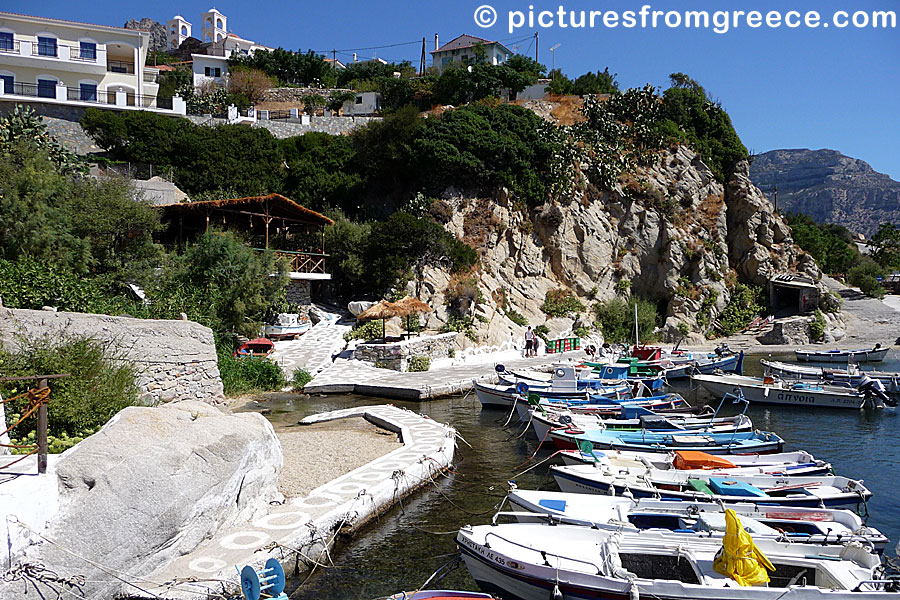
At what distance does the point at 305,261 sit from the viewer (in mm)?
31234

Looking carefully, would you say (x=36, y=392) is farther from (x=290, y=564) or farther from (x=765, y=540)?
(x=765, y=540)

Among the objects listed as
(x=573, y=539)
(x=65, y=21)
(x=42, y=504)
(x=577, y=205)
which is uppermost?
(x=65, y=21)

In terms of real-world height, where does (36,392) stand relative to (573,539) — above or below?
above

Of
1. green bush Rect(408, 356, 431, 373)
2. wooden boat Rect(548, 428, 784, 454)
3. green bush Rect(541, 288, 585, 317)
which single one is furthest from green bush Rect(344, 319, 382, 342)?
wooden boat Rect(548, 428, 784, 454)

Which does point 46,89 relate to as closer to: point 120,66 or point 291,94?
point 120,66

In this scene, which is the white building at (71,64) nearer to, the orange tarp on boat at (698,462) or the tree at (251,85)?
the tree at (251,85)

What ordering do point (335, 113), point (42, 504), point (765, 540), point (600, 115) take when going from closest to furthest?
point (42, 504) < point (765, 540) < point (600, 115) < point (335, 113)

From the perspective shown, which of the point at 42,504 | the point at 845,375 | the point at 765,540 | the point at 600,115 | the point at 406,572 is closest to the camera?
the point at 42,504

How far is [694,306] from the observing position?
41.2m

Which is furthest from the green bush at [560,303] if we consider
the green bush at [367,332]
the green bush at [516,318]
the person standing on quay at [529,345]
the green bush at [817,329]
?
the green bush at [817,329]

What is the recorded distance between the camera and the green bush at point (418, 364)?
84.1ft

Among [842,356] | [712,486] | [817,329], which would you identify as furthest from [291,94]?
[712,486]

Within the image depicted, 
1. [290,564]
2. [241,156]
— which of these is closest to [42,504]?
[290,564]

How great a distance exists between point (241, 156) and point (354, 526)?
36.8 m
